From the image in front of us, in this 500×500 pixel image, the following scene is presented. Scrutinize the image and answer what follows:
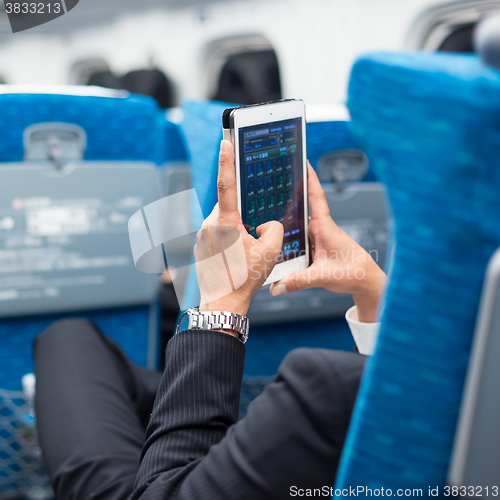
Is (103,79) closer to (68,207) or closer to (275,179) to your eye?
(68,207)

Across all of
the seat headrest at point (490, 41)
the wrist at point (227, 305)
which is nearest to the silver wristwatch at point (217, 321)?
the wrist at point (227, 305)

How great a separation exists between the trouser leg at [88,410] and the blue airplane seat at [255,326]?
0.73 feet

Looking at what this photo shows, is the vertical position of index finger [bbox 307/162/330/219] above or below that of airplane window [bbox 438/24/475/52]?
below

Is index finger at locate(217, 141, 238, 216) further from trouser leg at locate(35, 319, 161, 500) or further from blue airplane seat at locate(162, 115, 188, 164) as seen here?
blue airplane seat at locate(162, 115, 188, 164)

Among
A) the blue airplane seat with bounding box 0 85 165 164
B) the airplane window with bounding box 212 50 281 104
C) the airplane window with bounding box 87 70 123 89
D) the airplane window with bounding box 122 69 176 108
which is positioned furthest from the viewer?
the airplane window with bounding box 87 70 123 89

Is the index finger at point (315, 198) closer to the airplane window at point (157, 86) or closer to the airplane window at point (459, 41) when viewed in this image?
the airplane window at point (459, 41)

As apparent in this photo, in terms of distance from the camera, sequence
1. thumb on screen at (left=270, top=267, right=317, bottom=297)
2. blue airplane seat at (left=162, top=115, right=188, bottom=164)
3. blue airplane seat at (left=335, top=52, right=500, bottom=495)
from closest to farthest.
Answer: blue airplane seat at (left=335, top=52, right=500, bottom=495) → thumb on screen at (left=270, top=267, right=317, bottom=297) → blue airplane seat at (left=162, top=115, right=188, bottom=164)

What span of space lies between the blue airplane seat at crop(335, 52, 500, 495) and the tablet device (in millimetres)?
150

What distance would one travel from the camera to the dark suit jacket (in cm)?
50

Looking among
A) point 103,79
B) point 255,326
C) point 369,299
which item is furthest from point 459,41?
point 103,79

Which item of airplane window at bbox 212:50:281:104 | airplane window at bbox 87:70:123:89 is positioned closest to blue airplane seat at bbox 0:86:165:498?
airplane window at bbox 212:50:281:104

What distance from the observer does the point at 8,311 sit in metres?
1.20

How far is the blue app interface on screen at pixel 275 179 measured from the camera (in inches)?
21.6

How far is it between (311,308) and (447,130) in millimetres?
751
